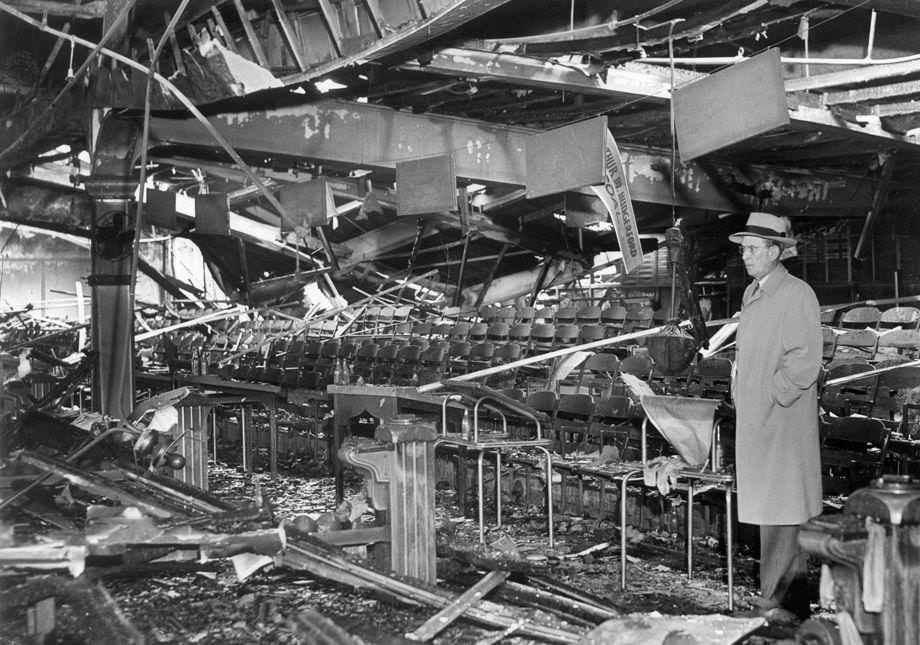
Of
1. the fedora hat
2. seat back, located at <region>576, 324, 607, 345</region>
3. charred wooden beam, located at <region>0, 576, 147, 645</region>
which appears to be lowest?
charred wooden beam, located at <region>0, 576, 147, 645</region>

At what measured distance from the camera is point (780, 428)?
4707 millimetres

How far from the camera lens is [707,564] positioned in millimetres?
6770

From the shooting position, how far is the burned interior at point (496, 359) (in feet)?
15.2

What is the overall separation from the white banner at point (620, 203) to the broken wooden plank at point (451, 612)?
4.92 metres

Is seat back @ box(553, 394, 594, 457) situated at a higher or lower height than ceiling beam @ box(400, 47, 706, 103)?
lower

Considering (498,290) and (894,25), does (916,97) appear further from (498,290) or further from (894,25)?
(498,290)

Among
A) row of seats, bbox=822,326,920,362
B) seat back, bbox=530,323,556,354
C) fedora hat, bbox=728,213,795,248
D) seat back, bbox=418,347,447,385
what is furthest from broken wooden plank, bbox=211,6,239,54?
row of seats, bbox=822,326,920,362

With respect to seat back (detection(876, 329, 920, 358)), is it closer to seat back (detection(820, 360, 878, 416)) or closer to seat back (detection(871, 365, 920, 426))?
seat back (detection(820, 360, 878, 416))

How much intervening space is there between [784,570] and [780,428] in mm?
748

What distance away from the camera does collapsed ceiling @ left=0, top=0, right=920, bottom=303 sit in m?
7.84

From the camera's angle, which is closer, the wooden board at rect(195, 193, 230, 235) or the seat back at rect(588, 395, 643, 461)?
the seat back at rect(588, 395, 643, 461)

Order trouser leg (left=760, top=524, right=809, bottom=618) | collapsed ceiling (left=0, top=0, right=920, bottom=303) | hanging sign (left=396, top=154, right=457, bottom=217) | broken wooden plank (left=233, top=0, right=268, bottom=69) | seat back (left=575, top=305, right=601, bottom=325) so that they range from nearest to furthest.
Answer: trouser leg (left=760, top=524, right=809, bottom=618), collapsed ceiling (left=0, top=0, right=920, bottom=303), broken wooden plank (left=233, top=0, right=268, bottom=69), hanging sign (left=396, top=154, right=457, bottom=217), seat back (left=575, top=305, right=601, bottom=325)

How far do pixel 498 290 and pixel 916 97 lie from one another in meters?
12.5

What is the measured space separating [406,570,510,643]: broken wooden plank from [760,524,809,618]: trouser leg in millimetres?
1436
